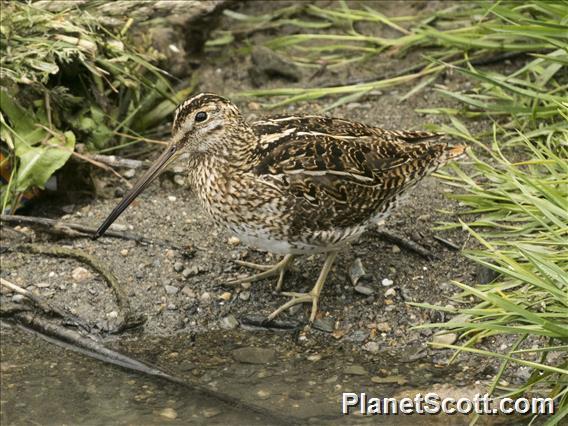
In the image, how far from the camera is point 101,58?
20.6 feet

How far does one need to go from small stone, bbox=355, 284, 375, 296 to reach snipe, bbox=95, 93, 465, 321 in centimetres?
19

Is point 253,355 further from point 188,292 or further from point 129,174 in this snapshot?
point 129,174

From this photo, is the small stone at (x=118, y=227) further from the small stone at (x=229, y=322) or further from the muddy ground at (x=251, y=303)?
the small stone at (x=229, y=322)

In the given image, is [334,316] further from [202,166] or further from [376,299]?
[202,166]

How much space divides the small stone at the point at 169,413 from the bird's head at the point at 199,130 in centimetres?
109

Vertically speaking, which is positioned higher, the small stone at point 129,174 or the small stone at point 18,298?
the small stone at point 129,174

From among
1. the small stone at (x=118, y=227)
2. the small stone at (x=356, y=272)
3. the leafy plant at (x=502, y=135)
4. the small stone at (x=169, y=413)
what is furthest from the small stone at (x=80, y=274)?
the leafy plant at (x=502, y=135)

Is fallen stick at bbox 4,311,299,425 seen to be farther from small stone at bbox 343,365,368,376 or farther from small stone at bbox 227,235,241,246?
small stone at bbox 227,235,241,246

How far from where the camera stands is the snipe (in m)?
5.11

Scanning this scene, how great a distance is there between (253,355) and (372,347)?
0.57m

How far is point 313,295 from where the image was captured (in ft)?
17.7

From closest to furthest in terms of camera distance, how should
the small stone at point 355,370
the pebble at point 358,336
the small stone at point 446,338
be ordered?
the small stone at point 355,370 → the small stone at point 446,338 → the pebble at point 358,336

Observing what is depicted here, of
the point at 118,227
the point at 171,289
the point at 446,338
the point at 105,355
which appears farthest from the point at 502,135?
the point at 105,355

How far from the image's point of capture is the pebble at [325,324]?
17.4 ft
